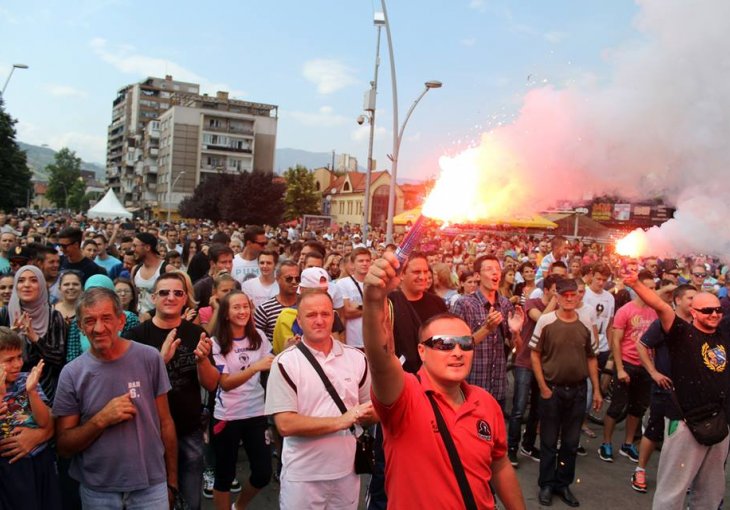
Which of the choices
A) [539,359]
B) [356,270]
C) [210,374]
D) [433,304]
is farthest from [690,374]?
[210,374]

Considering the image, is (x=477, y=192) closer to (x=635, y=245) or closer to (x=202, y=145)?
(x=635, y=245)

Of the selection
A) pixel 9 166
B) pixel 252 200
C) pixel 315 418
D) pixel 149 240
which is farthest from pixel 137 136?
pixel 315 418

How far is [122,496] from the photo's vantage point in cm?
325

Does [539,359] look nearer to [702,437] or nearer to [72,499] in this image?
[702,437]

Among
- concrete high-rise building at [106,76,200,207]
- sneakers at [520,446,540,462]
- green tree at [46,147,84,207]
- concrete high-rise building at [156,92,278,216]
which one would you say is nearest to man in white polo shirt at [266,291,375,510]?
sneakers at [520,446,540,462]

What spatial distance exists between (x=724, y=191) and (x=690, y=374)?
12.7 feet

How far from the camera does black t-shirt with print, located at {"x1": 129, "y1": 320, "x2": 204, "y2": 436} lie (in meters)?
3.95

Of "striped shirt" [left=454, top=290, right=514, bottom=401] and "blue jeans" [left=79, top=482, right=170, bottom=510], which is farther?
"striped shirt" [left=454, top=290, right=514, bottom=401]

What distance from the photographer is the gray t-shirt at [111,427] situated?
3203 mm

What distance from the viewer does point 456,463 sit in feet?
8.11

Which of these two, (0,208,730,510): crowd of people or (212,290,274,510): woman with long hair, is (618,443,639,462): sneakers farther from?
(212,290,274,510): woman with long hair

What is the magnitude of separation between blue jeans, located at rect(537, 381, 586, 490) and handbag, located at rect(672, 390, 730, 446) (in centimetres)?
107

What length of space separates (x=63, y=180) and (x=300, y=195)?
7530 cm

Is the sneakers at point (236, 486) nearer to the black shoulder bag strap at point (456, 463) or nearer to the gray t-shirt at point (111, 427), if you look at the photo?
the gray t-shirt at point (111, 427)
